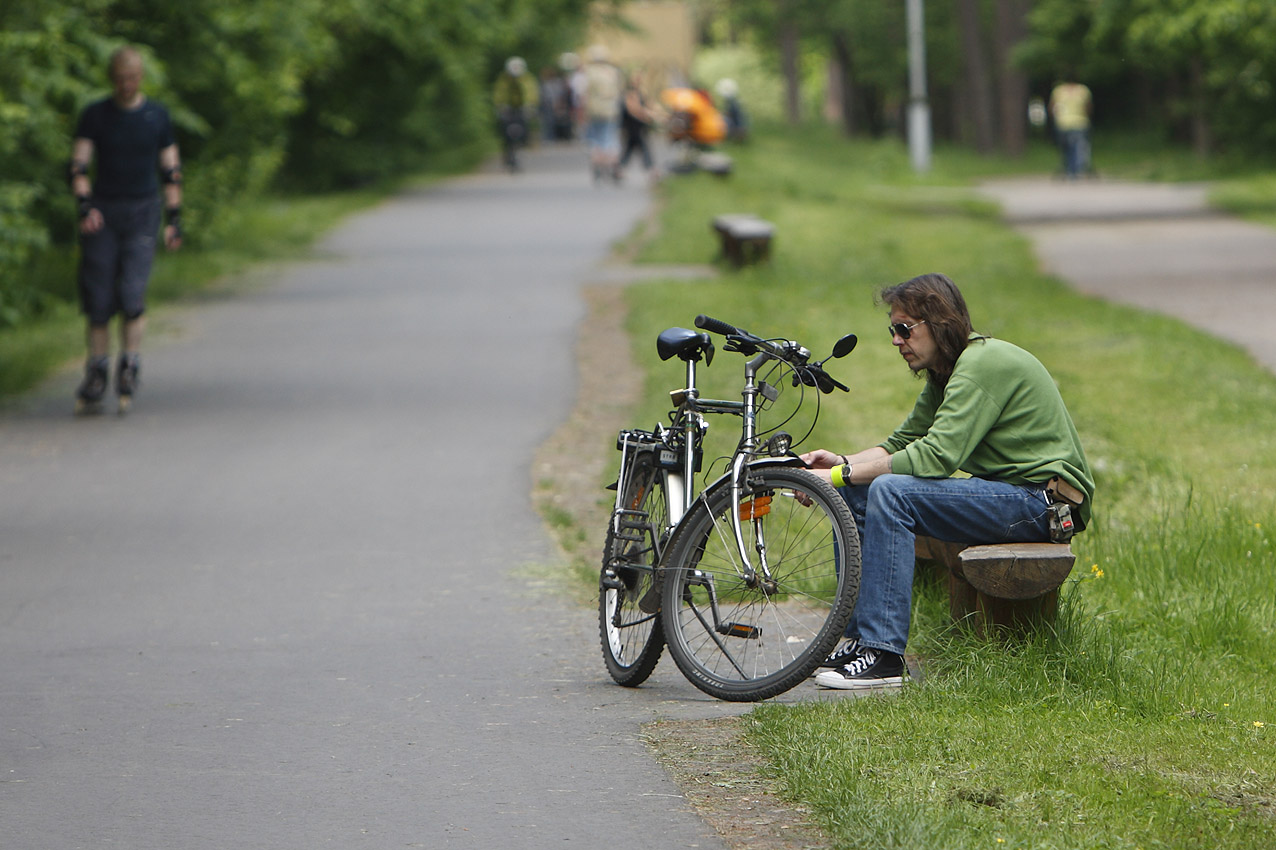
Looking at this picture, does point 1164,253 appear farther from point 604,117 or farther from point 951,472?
point 951,472

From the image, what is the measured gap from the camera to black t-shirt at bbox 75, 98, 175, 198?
439 inches

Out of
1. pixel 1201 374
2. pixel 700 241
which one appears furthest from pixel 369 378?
pixel 700 241

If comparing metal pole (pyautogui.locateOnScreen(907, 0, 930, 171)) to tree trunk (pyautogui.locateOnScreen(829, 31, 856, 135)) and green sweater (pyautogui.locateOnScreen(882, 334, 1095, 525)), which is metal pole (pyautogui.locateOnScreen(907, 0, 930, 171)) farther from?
green sweater (pyautogui.locateOnScreen(882, 334, 1095, 525))

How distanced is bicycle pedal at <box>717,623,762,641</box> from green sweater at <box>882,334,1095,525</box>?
2.10ft

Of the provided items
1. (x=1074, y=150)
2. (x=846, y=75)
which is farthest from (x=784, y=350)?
(x=846, y=75)

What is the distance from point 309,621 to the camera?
688cm

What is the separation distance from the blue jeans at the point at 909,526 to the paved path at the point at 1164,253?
23.8ft

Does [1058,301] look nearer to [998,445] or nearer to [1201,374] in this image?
[1201,374]

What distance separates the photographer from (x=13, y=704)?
5766mm

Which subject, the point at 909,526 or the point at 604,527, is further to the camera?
the point at 604,527

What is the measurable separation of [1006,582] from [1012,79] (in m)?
40.1

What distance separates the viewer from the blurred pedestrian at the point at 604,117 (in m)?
31.4

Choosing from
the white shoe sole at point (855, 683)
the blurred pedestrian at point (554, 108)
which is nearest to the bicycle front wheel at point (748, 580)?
the white shoe sole at point (855, 683)

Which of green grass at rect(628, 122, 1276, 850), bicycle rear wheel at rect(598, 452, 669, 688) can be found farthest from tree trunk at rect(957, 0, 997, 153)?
bicycle rear wheel at rect(598, 452, 669, 688)
